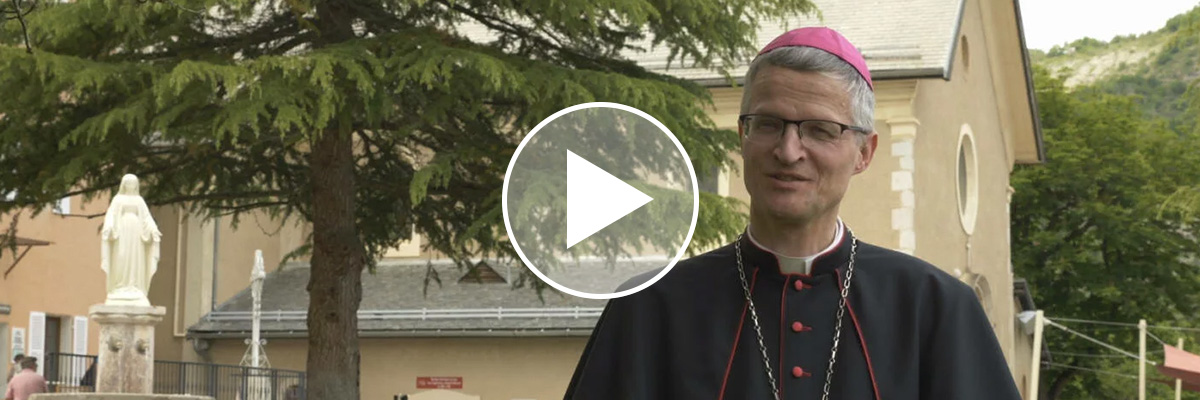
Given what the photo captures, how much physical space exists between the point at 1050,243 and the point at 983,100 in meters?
7.51

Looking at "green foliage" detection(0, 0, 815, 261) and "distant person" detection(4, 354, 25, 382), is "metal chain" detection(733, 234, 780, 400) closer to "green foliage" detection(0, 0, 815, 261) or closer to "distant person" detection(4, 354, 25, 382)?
"green foliage" detection(0, 0, 815, 261)

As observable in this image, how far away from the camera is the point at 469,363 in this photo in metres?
32.1

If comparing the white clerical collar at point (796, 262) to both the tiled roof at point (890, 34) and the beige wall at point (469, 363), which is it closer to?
the tiled roof at point (890, 34)

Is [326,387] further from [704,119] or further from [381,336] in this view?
[381,336]

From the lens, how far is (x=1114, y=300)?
39.4 metres

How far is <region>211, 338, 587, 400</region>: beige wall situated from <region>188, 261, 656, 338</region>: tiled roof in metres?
0.35

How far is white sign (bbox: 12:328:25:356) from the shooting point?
27.7 m

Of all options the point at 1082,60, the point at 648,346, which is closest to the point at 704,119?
the point at 648,346

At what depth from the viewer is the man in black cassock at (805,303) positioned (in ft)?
8.53

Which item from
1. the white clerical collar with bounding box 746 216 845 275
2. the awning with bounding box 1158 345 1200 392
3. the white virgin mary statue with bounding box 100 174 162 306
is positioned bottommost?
the white clerical collar with bounding box 746 216 845 275

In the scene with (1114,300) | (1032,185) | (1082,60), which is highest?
(1082,60)
